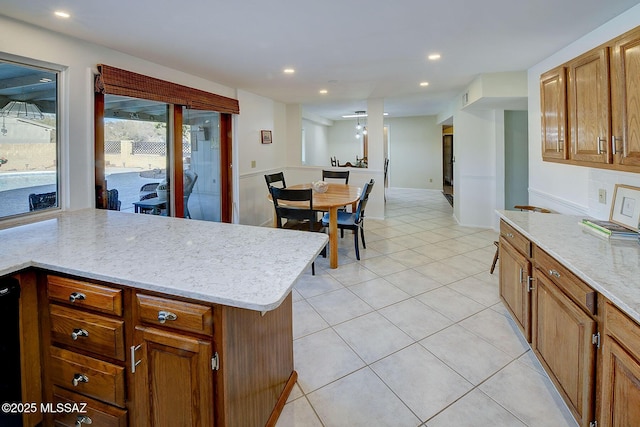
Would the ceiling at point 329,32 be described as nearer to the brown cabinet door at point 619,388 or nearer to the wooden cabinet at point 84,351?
the wooden cabinet at point 84,351

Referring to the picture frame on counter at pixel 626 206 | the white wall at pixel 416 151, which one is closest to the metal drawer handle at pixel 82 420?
the picture frame on counter at pixel 626 206

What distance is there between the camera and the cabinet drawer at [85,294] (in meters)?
1.33

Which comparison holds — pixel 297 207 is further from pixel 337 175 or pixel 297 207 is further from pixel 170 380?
pixel 170 380

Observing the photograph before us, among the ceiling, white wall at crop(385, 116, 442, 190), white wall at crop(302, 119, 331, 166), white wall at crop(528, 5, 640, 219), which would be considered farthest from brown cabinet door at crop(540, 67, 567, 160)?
white wall at crop(385, 116, 442, 190)

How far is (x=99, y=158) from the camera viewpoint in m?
2.94

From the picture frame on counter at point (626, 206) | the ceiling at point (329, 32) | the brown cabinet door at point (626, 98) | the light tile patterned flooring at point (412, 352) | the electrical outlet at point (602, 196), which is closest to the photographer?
the brown cabinet door at point (626, 98)

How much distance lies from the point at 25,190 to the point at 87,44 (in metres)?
1.30

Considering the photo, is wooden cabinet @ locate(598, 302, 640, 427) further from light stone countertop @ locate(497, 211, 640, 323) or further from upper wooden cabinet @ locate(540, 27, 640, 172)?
upper wooden cabinet @ locate(540, 27, 640, 172)

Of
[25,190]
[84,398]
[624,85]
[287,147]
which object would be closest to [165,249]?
[84,398]

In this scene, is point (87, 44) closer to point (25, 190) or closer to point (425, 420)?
point (25, 190)

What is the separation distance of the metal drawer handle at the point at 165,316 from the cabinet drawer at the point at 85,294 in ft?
0.73

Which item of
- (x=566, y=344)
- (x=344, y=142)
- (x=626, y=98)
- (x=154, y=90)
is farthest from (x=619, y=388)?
(x=344, y=142)

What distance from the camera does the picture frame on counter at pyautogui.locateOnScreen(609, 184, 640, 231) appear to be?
194cm

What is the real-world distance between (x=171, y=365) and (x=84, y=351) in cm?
49
